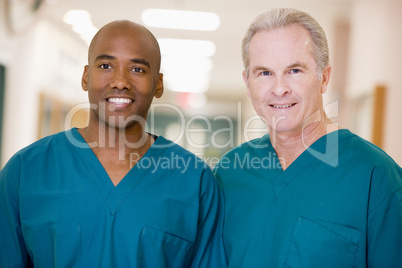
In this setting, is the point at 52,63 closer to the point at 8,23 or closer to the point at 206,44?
the point at 8,23

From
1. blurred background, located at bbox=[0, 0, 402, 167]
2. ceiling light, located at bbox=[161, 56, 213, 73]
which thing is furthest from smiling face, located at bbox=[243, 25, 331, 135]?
ceiling light, located at bbox=[161, 56, 213, 73]

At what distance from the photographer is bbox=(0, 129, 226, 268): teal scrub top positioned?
1.04 meters

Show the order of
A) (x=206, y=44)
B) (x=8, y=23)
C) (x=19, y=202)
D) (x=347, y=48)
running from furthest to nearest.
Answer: (x=206, y=44) < (x=347, y=48) < (x=8, y=23) < (x=19, y=202)

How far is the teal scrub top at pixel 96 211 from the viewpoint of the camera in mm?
1035

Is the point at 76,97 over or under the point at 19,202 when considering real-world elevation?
over

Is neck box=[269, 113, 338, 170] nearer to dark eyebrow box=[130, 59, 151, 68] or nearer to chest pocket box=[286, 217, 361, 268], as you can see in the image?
chest pocket box=[286, 217, 361, 268]

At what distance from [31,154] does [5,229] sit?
0.65ft

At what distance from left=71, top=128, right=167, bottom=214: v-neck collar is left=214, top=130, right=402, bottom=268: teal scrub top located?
28cm

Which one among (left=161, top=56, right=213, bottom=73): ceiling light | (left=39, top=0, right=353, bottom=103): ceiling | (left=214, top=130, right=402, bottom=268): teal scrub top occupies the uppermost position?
(left=39, top=0, right=353, bottom=103): ceiling

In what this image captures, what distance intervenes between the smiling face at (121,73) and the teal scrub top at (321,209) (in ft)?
1.28

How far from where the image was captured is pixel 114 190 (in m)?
1.09

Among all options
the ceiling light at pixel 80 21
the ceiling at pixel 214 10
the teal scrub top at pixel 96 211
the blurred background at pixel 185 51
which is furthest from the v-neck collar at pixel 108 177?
the ceiling light at pixel 80 21

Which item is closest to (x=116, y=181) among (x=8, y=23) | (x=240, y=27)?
(x=8, y=23)

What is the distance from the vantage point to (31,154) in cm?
110
